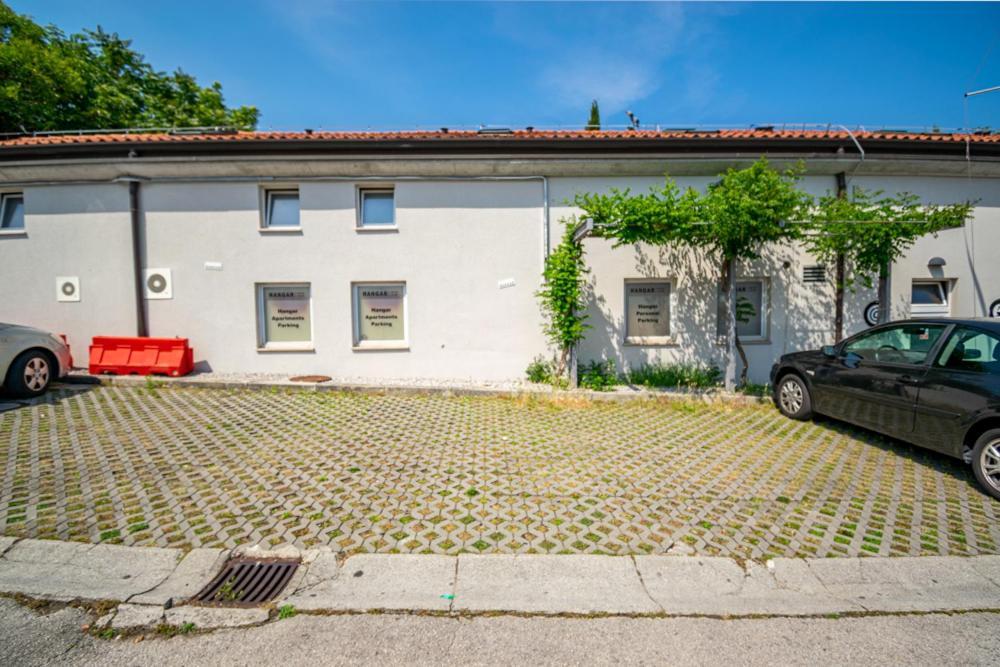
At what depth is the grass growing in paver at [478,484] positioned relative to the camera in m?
3.23

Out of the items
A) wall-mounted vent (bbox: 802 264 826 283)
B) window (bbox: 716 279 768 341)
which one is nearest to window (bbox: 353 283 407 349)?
window (bbox: 716 279 768 341)

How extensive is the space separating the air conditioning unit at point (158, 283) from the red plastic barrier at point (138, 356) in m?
1.06

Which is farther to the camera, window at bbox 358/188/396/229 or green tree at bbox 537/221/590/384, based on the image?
window at bbox 358/188/396/229

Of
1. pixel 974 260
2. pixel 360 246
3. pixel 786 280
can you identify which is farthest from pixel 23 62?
pixel 974 260

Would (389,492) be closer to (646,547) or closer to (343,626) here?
(343,626)

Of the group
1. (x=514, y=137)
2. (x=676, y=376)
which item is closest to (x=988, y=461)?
(x=676, y=376)

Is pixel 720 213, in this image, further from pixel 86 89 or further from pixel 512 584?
pixel 86 89

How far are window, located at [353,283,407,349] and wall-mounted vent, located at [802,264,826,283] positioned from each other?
28.4 ft

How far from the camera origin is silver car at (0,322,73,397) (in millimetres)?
6531

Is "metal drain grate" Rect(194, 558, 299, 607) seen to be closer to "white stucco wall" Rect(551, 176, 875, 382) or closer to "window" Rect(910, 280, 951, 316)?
"white stucco wall" Rect(551, 176, 875, 382)

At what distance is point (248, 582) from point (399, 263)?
6.79 meters

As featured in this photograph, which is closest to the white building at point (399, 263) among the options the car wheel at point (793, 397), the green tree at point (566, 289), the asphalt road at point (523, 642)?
the green tree at point (566, 289)

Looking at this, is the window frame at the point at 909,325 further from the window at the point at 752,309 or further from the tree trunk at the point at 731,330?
the window at the point at 752,309

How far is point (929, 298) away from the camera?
910 cm
